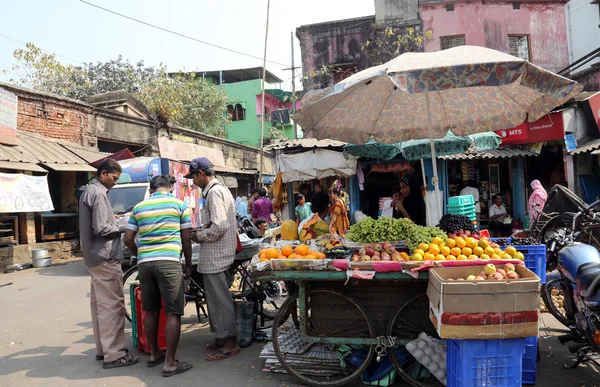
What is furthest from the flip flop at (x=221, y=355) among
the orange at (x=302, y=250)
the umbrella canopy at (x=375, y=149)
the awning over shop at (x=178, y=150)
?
the awning over shop at (x=178, y=150)

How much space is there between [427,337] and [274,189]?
9.85 meters

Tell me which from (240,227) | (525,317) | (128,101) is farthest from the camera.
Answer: (128,101)

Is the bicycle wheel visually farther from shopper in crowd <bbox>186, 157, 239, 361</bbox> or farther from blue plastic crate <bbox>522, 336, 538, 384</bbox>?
blue plastic crate <bbox>522, 336, 538, 384</bbox>

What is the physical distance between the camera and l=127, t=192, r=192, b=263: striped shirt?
4.24 meters

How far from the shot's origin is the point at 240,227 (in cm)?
915

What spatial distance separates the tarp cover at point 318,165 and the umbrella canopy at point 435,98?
585 cm

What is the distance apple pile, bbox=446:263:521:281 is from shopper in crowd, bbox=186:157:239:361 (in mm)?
2343

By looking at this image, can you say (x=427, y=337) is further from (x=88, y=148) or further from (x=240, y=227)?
(x=88, y=148)

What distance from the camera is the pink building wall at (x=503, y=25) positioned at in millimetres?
17750

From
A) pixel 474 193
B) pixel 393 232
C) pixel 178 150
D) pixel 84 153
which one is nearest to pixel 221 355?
pixel 393 232

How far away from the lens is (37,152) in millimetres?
12016

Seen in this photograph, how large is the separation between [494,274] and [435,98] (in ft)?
9.39

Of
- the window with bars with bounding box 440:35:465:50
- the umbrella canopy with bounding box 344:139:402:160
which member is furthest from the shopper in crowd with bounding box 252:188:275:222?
the window with bars with bounding box 440:35:465:50

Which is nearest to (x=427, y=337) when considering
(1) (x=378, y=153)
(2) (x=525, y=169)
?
(1) (x=378, y=153)
